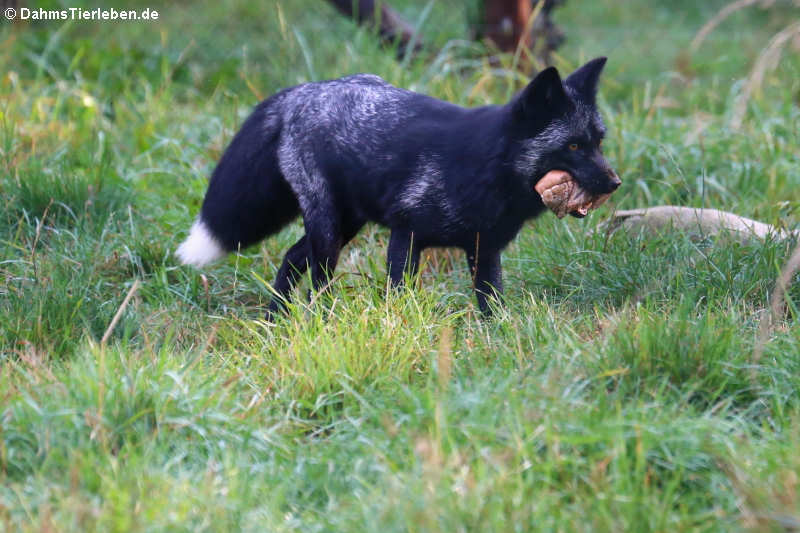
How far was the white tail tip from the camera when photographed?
4.27 m

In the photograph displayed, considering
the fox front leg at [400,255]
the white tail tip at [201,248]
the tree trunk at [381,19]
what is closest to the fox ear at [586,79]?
the fox front leg at [400,255]

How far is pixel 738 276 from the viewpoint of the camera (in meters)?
4.04

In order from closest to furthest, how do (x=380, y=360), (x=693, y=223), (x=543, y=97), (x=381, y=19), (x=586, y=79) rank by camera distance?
(x=380, y=360)
(x=543, y=97)
(x=586, y=79)
(x=693, y=223)
(x=381, y=19)

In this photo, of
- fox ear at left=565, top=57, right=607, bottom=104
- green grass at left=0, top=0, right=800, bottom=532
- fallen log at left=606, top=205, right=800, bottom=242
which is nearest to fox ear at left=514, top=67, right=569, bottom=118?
fox ear at left=565, top=57, right=607, bottom=104

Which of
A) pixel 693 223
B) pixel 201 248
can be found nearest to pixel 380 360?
pixel 201 248

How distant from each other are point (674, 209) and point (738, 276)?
30.4 inches

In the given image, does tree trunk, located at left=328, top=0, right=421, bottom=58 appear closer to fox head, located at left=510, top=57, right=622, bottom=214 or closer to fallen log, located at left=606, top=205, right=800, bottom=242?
fallen log, located at left=606, top=205, right=800, bottom=242

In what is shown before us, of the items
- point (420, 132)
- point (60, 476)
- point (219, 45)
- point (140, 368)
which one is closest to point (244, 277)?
point (420, 132)

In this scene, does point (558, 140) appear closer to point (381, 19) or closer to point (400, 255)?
point (400, 255)

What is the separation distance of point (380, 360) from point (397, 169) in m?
1.03

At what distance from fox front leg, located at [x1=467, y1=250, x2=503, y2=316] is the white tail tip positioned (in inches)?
47.0

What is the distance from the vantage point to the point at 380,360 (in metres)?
3.26

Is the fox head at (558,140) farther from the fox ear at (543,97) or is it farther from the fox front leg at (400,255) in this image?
the fox front leg at (400,255)

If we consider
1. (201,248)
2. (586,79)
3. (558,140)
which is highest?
(586,79)
